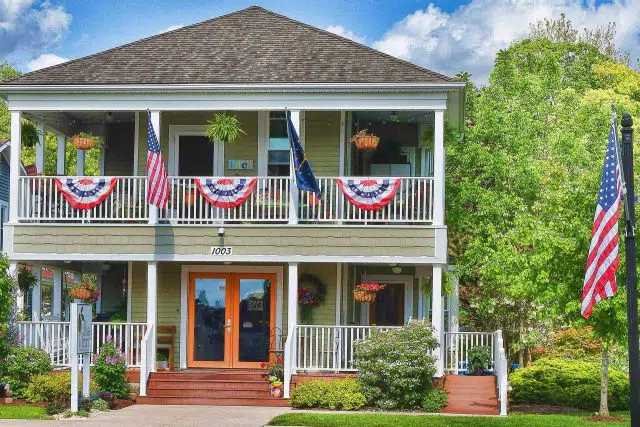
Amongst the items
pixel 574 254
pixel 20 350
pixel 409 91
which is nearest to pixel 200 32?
pixel 409 91

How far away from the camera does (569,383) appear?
30016 millimetres

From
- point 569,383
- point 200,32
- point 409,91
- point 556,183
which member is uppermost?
point 200,32

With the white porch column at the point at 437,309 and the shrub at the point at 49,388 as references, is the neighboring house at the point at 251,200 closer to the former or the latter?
the white porch column at the point at 437,309

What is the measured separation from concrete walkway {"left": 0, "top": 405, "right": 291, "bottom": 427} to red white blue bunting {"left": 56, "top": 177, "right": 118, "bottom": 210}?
4971mm

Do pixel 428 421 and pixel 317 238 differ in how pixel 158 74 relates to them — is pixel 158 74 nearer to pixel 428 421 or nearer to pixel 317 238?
pixel 317 238

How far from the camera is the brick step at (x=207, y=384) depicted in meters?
26.4

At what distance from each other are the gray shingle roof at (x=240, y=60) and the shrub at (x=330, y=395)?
6692mm

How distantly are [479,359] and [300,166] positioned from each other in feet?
26.1

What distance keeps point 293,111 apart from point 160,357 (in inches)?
260

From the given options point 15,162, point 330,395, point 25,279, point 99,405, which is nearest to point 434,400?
point 330,395

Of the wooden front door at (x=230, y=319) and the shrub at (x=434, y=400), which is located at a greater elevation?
the wooden front door at (x=230, y=319)

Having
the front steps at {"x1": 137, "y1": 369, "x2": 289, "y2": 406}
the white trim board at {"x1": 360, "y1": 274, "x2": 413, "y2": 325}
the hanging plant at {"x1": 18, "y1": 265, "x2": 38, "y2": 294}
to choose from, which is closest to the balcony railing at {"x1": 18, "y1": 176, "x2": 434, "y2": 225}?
the hanging plant at {"x1": 18, "y1": 265, "x2": 38, "y2": 294}

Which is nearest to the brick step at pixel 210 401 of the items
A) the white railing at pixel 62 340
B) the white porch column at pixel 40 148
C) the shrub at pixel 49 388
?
the white railing at pixel 62 340

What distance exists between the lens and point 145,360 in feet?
86.4
